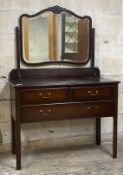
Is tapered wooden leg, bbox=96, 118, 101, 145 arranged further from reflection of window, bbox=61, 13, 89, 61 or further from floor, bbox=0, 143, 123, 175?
reflection of window, bbox=61, 13, 89, 61

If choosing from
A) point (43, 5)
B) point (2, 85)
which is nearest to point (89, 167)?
point (2, 85)

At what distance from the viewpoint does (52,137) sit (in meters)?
3.48

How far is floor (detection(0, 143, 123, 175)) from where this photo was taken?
9.35ft

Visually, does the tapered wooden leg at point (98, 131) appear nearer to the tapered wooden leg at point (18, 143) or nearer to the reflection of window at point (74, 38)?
the reflection of window at point (74, 38)

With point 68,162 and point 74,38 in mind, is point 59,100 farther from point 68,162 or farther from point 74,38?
point 74,38

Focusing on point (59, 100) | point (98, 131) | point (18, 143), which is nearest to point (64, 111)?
point (59, 100)

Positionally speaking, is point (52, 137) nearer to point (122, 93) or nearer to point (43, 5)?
point (122, 93)

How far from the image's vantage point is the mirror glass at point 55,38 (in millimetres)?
3219

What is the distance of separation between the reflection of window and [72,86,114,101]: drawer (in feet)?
1.85

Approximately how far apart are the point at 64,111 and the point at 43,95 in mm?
274

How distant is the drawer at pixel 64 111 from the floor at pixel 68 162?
49 cm

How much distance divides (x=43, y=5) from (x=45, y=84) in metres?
0.94

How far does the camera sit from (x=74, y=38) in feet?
11.0

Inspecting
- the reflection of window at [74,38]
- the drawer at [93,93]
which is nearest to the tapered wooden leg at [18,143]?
the drawer at [93,93]
